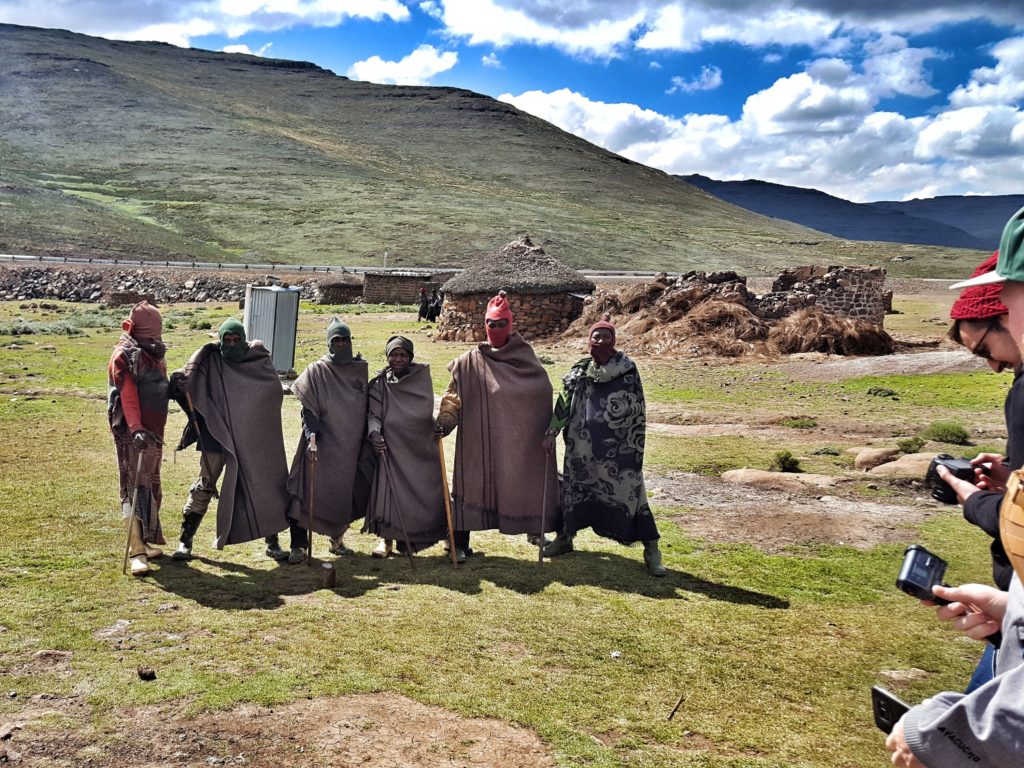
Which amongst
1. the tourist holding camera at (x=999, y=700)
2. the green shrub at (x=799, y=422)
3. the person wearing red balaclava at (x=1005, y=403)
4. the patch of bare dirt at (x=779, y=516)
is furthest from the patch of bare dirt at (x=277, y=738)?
the green shrub at (x=799, y=422)

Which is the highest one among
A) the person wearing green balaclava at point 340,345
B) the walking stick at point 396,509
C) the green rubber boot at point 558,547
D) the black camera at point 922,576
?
the person wearing green balaclava at point 340,345

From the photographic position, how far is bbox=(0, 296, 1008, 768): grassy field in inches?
186

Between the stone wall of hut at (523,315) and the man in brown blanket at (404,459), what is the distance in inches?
737

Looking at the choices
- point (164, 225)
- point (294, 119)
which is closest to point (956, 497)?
point (164, 225)

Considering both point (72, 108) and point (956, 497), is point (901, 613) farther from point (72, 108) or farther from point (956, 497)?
point (72, 108)

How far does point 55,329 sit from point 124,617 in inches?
901

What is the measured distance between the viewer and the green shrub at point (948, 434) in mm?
12070

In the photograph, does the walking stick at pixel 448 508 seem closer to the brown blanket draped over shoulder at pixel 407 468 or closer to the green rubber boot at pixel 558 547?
the brown blanket draped over shoulder at pixel 407 468

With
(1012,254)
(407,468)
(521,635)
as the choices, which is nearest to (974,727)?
(1012,254)

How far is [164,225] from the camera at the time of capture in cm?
7400

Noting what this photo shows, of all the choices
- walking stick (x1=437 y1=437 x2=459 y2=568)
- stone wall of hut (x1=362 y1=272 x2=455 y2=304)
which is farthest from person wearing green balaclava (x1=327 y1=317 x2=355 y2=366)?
stone wall of hut (x1=362 y1=272 x2=455 y2=304)

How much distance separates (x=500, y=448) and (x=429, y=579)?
1278mm

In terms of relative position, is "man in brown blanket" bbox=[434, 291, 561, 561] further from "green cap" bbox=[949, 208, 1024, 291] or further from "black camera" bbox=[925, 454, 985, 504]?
"green cap" bbox=[949, 208, 1024, 291]

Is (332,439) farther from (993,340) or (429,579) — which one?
(993,340)
